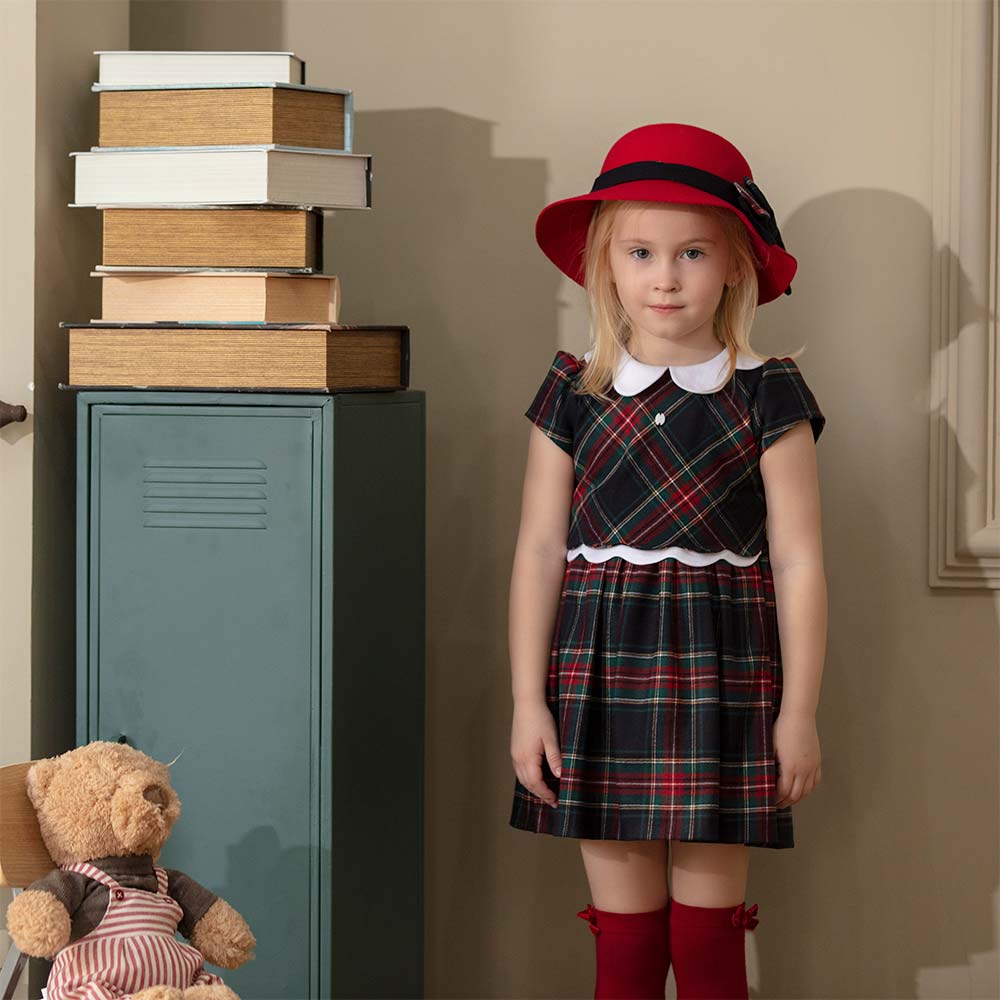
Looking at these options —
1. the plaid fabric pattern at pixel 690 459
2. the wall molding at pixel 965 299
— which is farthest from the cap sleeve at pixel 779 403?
the wall molding at pixel 965 299

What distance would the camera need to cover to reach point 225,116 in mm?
1530

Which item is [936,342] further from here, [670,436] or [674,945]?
[674,945]

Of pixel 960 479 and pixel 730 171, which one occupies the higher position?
pixel 730 171

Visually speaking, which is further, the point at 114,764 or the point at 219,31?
the point at 219,31

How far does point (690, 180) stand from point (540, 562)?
527 millimetres

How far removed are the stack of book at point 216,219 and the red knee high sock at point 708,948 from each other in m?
0.83

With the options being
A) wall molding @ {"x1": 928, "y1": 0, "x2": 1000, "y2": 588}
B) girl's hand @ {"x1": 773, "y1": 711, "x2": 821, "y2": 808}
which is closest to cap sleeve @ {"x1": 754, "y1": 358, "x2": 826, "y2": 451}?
girl's hand @ {"x1": 773, "y1": 711, "x2": 821, "y2": 808}

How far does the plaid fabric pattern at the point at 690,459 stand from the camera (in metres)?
1.50

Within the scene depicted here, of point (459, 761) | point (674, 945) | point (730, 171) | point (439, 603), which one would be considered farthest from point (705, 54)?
point (674, 945)

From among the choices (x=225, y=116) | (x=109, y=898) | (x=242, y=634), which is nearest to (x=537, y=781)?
(x=242, y=634)

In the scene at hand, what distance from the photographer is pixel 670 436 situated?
1507 mm

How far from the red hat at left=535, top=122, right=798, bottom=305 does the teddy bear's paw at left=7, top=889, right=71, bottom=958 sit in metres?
1.02

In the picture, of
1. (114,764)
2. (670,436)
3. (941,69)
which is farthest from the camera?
(941,69)

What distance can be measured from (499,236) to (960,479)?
0.84m
